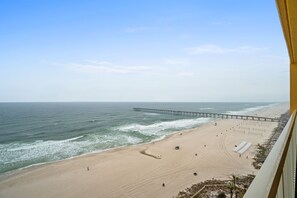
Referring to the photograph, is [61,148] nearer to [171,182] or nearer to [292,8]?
[171,182]

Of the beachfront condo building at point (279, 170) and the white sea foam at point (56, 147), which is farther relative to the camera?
the white sea foam at point (56, 147)

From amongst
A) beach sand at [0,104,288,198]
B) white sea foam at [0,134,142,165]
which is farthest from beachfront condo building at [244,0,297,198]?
white sea foam at [0,134,142,165]

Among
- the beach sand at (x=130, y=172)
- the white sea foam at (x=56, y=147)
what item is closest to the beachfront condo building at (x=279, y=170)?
the beach sand at (x=130, y=172)

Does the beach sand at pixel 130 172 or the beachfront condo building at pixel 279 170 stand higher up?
the beachfront condo building at pixel 279 170

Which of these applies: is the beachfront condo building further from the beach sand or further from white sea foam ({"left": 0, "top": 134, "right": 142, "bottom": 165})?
white sea foam ({"left": 0, "top": 134, "right": 142, "bottom": 165})

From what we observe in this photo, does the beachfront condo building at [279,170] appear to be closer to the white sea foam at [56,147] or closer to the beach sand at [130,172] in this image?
the beach sand at [130,172]

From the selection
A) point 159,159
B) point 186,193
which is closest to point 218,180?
point 186,193

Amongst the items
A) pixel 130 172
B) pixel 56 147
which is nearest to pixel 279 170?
pixel 130 172

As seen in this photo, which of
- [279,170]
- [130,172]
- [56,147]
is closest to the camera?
[279,170]

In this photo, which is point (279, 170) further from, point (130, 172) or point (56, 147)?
point (56, 147)

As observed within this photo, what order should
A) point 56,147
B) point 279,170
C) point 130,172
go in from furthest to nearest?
1. point 56,147
2. point 130,172
3. point 279,170
